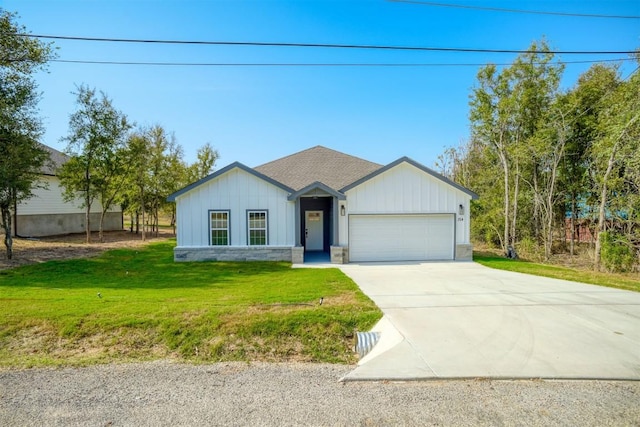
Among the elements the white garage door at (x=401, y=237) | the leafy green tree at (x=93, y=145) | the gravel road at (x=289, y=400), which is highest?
the leafy green tree at (x=93, y=145)

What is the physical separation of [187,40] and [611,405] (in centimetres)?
965

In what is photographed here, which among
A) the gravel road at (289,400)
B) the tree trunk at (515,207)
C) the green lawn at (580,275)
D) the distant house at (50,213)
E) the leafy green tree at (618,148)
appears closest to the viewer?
the gravel road at (289,400)

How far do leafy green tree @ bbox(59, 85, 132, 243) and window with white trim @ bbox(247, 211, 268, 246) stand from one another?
436 inches

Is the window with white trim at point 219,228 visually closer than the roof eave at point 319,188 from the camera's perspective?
No

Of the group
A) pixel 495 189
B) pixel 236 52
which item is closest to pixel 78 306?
pixel 236 52

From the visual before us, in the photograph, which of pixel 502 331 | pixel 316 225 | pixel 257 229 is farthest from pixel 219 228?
pixel 502 331

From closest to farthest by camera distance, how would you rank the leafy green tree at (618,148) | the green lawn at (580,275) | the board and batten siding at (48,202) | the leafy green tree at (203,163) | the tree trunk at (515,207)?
the green lawn at (580,275)
the leafy green tree at (618,148)
the tree trunk at (515,207)
the board and batten siding at (48,202)
the leafy green tree at (203,163)

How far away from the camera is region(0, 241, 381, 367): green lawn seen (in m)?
5.14

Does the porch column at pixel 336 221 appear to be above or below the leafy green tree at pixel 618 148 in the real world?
below

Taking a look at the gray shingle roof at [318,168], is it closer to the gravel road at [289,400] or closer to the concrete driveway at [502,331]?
the concrete driveway at [502,331]

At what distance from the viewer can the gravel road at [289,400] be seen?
3.37 meters

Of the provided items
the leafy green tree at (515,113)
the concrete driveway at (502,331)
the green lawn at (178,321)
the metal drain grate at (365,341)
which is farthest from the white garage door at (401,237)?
the metal drain grate at (365,341)

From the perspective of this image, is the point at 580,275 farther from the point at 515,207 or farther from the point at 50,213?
the point at 50,213

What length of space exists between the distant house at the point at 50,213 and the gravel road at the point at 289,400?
55.8 feet
